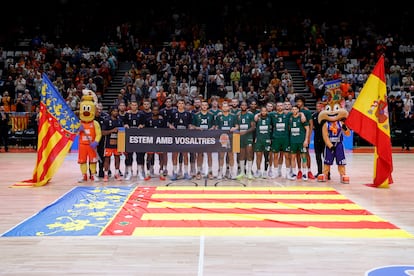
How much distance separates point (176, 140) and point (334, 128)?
3.40 m

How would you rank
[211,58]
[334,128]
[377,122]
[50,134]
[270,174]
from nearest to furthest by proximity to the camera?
[377,122]
[50,134]
[334,128]
[270,174]
[211,58]

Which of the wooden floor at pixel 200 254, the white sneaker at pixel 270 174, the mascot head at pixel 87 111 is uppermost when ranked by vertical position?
the mascot head at pixel 87 111

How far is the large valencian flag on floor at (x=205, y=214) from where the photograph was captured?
→ 19.9 feet

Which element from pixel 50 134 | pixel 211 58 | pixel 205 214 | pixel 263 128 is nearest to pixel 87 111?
pixel 50 134

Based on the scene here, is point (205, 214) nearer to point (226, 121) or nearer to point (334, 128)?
point (226, 121)

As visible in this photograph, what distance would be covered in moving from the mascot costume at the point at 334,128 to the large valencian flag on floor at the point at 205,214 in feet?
3.09

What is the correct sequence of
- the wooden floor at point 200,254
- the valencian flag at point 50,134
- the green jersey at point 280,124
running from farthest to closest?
the green jersey at point 280,124, the valencian flag at point 50,134, the wooden floor at point 200,254

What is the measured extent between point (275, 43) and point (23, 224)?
699 inches

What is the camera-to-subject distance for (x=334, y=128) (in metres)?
9.75

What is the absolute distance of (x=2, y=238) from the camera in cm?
575

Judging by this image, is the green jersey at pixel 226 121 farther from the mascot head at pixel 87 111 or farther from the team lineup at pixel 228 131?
the mascot head at pixel 87 111

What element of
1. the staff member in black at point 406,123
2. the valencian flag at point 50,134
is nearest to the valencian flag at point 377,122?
the valencian flag at point 50,134

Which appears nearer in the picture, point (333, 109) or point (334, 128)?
point (334, 128)

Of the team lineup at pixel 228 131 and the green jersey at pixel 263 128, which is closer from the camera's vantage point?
the team lineup at pixel 228 131
